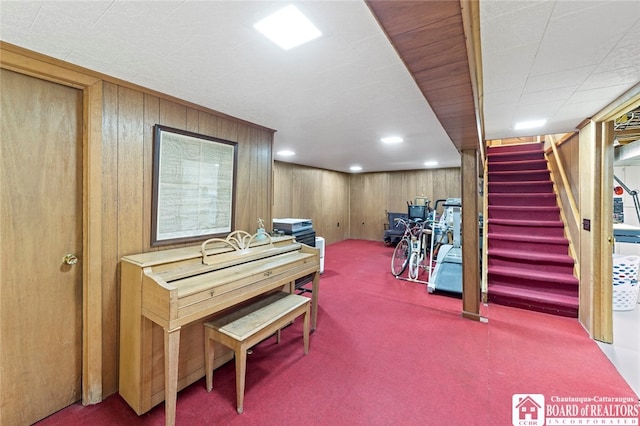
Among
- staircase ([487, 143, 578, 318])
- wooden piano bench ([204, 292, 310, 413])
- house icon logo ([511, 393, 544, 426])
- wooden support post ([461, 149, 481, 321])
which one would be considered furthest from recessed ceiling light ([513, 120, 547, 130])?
wooden piano bench ([204, 292, 310, 413])

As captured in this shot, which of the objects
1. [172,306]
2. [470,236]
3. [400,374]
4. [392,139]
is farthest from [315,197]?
[172,306]

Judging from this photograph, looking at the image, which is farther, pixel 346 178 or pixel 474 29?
pixel 346 178

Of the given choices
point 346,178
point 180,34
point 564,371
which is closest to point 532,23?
point 180,34

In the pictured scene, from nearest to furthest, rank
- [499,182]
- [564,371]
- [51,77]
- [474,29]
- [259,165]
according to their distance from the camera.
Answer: [474,29]
[51,77]
[564,371]
[259,165]
[499,182]

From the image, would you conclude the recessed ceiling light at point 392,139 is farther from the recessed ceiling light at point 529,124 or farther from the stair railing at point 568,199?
the stair railing at point 568,199

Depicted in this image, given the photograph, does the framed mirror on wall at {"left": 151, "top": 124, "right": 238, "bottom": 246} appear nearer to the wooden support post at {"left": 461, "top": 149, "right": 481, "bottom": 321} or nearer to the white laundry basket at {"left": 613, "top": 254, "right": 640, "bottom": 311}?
the wooden support post at {"left": 461, "top": 149, "right": 481, "bottom": 321}

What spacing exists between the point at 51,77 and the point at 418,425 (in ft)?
10.0

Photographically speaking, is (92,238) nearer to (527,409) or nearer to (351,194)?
(527,409)

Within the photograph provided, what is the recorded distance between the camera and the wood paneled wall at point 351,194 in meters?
6.27

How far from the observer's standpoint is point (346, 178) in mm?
8391

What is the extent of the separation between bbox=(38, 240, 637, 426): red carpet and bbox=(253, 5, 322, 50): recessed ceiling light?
219cm

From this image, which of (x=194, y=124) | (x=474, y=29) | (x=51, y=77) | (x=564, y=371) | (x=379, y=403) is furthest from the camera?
(x=194, y=124)

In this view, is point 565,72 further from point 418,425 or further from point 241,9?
point 418,425

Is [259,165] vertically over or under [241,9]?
under
